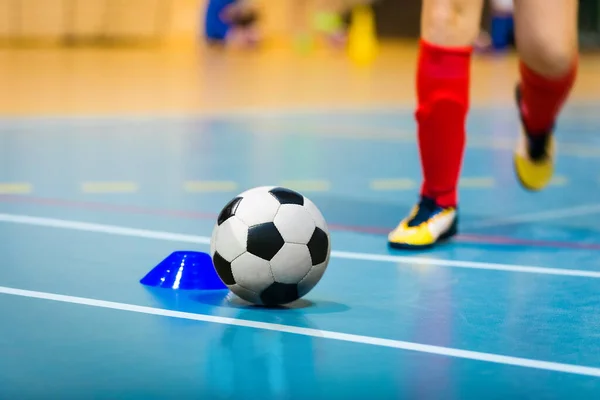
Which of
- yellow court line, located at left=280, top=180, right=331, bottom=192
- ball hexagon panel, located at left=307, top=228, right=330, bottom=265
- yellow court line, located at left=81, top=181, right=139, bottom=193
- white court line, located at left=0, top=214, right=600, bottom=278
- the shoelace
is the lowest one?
yellow court line, located at left=280, top=180, right=331, bottom=192

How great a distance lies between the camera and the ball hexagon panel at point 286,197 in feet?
10.5

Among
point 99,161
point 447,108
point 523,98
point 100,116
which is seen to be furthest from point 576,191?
point 100,116

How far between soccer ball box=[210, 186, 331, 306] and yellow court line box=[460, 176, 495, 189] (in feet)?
8.11

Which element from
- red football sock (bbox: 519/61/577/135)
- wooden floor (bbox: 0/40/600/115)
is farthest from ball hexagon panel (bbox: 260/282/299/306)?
wooden floor (bbox: 0/40/600/115)

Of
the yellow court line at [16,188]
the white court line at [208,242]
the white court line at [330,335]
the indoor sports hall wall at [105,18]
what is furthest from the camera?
the indoor sports hall wall at [105,18]

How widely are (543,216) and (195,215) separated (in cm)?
141

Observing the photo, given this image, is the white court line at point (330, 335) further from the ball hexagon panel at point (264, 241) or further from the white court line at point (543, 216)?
the white court line at point (543, 216)

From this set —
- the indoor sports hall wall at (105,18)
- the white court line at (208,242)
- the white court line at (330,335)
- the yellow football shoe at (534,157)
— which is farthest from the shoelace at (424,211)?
the indoor sports hall wall at (105,18)

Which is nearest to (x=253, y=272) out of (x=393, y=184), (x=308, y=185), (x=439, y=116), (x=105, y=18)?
(x=439, y=116)

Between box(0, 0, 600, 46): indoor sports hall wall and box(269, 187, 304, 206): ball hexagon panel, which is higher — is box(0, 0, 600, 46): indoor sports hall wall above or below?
below

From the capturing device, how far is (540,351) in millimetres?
2746

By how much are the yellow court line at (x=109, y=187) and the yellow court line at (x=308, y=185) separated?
679 mm

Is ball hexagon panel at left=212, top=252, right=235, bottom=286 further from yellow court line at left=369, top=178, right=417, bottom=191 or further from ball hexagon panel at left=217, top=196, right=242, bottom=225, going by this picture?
yellow court line at left=369, top=178, right=417, bottom=191

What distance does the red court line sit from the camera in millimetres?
4184
